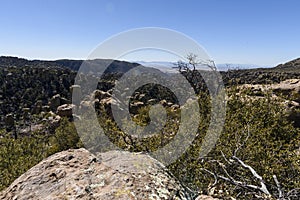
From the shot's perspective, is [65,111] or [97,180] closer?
[97,180]

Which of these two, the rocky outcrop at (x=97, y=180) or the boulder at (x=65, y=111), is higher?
the rocky outcrop at (x=97, y=180)

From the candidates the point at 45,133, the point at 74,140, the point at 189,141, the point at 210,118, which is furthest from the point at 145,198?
the point at 45,133

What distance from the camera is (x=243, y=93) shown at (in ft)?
52.8

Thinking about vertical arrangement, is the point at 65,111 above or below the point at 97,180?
below

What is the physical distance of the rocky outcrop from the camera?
523 cm

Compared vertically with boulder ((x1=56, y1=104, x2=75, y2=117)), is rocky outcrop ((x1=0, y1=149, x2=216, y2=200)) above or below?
above

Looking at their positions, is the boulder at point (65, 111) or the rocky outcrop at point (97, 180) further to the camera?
the boulder at point (65, 111)

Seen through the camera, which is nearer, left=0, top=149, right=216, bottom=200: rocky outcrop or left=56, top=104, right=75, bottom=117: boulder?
left=0, top=149, right=216, bottom=200: rocky outcrop

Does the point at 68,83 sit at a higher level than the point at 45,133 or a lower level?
higher

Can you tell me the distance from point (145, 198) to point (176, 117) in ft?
40.2

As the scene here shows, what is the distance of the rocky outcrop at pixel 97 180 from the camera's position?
5.23 meters

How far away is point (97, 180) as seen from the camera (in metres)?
5.61

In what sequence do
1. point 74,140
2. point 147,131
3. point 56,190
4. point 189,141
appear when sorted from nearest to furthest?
point 56,190, point 189,141, point 147,131, point 74,140

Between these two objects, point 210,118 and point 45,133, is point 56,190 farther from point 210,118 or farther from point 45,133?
point 45,133
